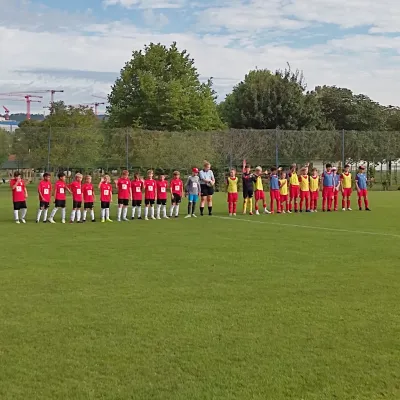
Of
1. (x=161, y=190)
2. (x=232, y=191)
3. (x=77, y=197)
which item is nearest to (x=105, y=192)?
(x=77, y=197)

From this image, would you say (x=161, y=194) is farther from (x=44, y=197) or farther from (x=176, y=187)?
(x=44, y=197)

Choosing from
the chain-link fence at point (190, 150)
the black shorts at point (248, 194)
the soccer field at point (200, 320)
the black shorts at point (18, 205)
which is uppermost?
the chain-link fence at point (190, 150)

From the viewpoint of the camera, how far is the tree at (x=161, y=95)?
48.7 metres

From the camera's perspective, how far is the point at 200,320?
24.5 ft

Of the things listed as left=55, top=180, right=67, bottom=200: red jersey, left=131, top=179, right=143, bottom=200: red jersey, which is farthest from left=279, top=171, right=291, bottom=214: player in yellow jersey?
left=55, top=180, right=67, bottom=200: red jersey

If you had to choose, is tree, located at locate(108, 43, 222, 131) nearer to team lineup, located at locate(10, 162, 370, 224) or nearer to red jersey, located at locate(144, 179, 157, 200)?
team lineup, located at locate(10, 162, 370, 224)

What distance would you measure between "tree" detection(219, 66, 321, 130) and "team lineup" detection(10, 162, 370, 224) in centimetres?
3006

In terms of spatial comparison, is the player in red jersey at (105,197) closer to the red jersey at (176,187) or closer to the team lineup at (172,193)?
the team lineup at (172,193)

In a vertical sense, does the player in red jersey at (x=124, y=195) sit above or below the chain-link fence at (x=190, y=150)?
below

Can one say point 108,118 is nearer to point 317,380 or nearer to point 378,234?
point 378,234

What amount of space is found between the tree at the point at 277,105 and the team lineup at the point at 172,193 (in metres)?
30.1

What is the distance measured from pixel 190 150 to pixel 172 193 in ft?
63.6

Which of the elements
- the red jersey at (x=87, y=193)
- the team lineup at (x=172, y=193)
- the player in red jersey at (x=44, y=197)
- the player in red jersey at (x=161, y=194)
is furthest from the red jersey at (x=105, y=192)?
the player in red jersey at (x=161, y=194)

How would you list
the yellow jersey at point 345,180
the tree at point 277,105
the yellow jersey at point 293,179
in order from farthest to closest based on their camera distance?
the tree at point 277,105 < the yellow jersey at point 345,180 < the yellow jersey at point 293,179
